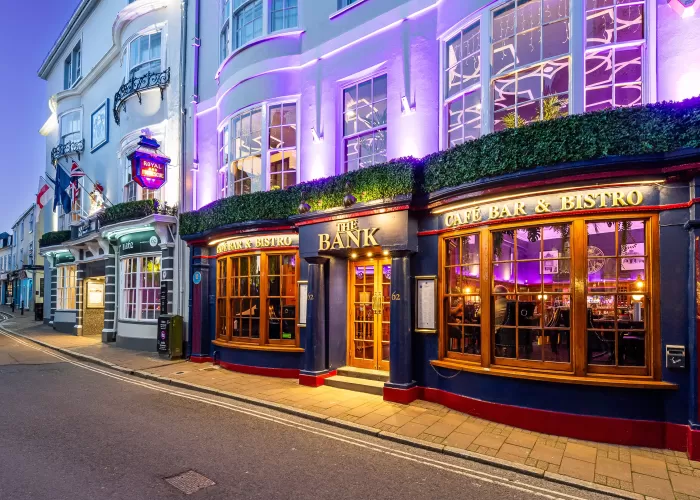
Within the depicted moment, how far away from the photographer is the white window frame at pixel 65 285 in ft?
72.1

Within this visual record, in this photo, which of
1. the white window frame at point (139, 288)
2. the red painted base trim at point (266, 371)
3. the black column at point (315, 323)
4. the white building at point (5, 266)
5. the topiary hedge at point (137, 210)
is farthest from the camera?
the white building at point (5, 266)

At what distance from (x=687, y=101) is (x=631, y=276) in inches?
96.2

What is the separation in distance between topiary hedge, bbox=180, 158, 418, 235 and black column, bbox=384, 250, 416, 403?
4.35ft

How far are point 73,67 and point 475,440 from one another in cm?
2812

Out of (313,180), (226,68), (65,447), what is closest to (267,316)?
(313,180)

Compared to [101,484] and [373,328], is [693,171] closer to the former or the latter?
[373,328]

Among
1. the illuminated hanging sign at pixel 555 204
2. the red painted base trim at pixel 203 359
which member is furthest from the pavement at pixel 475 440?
the illuminated hanging sign at pixel 555 204

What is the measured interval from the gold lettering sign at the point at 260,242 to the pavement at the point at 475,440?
3.25 m

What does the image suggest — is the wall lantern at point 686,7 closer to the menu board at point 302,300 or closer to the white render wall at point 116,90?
the menu board at point 302,300

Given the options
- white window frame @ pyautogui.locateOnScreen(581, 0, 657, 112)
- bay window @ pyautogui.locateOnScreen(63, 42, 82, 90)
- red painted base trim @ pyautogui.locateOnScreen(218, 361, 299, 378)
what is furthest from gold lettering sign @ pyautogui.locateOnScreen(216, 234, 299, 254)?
bay window @ pyautogui.locateOnScreen(63, 42, 82, 90)

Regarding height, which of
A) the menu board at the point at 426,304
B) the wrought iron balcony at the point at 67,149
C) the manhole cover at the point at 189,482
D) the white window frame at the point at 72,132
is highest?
the white window frame at the point at 72,132

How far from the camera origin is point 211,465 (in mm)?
5363

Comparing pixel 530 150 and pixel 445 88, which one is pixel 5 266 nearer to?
pixel 445 88

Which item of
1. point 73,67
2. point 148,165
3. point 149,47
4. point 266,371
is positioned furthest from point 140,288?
point 73,67
